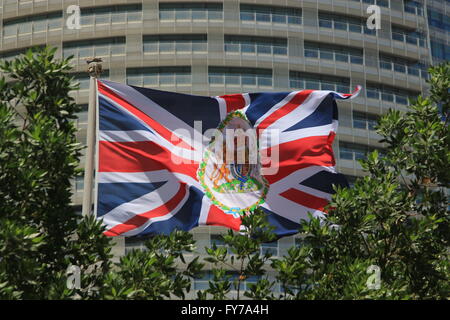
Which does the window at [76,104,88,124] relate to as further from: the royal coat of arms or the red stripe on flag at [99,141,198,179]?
the red stripe on flag at [99,141,198,179]

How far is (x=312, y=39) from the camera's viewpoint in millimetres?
64812

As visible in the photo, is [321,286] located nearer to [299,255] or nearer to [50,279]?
[299,255]

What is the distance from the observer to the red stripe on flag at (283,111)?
3089 cm

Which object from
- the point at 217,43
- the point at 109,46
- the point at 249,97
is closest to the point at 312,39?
the point at 217,43

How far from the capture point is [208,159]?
2975 centimetres

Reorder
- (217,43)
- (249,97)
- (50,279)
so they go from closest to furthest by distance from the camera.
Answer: (50,279), (249,97), (217,43)

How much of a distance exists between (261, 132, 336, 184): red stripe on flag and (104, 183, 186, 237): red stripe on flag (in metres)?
3.31

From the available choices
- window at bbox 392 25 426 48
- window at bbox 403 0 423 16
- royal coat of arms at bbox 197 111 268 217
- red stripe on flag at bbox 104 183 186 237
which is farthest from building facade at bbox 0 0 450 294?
red stripe on flag at bbox 104 183 186 237

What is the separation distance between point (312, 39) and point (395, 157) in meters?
36.4

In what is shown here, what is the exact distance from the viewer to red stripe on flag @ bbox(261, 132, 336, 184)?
3027cm

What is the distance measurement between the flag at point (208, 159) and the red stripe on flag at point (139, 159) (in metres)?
0.03

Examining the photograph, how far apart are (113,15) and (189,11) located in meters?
5.35

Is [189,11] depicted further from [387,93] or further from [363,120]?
[387,93]

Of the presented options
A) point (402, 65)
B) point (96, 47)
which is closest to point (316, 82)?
point (402, 65)
